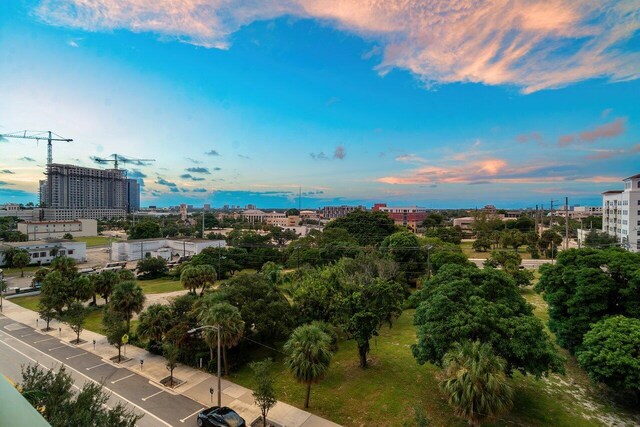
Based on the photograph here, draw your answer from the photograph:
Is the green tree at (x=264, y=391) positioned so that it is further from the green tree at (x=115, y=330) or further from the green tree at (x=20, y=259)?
the green tree at (x=20, y=259)

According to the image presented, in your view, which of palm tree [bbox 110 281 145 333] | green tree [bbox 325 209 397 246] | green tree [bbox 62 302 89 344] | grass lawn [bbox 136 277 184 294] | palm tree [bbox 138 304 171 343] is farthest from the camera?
green tree [bbox 325 209 397 246]

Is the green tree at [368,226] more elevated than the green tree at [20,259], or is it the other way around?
the green tree at [368,226]

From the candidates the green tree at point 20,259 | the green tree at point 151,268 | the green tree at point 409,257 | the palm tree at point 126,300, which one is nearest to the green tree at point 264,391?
the palm tree at point 126,300

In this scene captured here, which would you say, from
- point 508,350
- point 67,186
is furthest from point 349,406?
point 67,186

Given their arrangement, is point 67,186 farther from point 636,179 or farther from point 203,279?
point 636,179

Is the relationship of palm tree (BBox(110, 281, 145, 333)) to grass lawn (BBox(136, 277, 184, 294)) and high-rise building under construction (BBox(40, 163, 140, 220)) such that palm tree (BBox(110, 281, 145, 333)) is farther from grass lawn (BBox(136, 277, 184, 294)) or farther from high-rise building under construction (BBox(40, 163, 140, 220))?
high-rise building under construction (BBox(40, 163, 140, 220))

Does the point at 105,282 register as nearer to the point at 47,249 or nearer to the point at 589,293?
the point at 589,293

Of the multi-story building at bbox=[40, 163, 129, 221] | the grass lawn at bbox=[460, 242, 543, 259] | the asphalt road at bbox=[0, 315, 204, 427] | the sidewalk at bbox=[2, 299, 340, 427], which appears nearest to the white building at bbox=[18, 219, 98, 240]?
the multi-story building at bbox=[40, 163, 129, 221]
